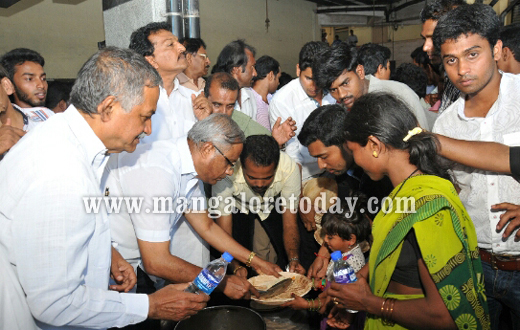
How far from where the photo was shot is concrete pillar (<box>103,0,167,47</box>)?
3.65m

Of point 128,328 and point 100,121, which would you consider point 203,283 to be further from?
point 100,121

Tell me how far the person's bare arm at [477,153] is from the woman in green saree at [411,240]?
133 millimetres

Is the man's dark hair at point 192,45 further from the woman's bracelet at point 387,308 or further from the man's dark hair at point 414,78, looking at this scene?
the woman's bracelet at point 387,308

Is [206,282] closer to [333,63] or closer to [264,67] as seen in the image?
[333,63]

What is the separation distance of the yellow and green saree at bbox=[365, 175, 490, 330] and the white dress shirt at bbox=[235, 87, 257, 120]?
2759 millimetres

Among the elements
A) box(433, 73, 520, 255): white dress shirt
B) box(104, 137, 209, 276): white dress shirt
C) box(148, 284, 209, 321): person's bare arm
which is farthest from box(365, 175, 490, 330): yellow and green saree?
box(104, 137, 209, 276): white dress shirt

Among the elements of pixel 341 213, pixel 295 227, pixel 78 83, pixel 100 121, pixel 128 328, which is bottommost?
pixel 128 328

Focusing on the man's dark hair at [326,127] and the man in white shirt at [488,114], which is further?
the man's dark hair at [326,127]

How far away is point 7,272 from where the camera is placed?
1.35m

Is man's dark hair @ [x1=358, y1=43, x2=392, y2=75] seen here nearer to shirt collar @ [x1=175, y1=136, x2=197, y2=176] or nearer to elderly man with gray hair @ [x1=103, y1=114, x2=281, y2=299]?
elderly man with gray hair @ [x1=103, y1=114, x2=281, y2=299]

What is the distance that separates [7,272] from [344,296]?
1.27 m

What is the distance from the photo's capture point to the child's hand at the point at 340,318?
7.38ft

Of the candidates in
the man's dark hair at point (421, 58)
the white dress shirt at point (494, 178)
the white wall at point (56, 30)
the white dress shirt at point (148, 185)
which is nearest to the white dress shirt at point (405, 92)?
the white dress shirt at point (494, 178)

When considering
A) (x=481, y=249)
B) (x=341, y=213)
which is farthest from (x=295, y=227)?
(x=481, y=249)
